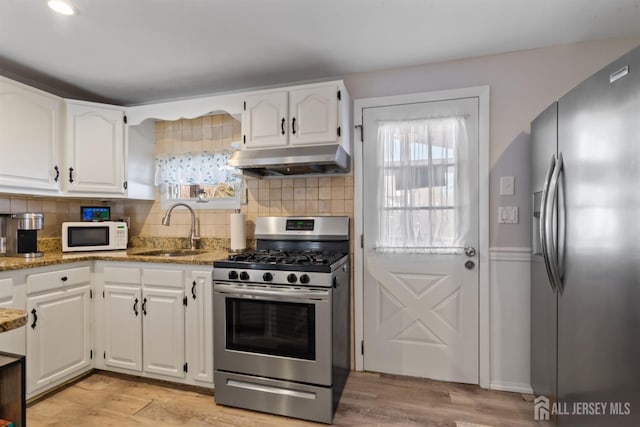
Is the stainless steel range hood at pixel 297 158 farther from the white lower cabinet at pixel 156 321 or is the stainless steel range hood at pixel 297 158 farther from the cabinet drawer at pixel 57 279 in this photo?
the cabinet drawer at pixel 57 279

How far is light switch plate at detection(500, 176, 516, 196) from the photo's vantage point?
2.15 m

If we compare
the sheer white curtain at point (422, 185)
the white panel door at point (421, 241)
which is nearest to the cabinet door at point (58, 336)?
the white panel door at point (421, 241)

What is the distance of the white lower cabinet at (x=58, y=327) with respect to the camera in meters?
1.98

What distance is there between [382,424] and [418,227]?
1279mm

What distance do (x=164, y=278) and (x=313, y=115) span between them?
1.55 metres

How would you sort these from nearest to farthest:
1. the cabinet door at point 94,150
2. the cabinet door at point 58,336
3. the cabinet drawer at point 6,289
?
the cabinet drawer at point 6,289 → the cabinet door at point 58,336 → the cabinet door at point 94,150

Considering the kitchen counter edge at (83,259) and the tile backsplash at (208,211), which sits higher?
the tile backsplash at (208,211)

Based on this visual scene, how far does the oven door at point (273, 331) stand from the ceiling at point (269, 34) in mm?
1552

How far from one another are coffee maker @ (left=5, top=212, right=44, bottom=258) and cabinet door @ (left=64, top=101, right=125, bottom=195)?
1.18 ft

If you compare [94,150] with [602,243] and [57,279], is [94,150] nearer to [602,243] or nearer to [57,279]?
[57,279]

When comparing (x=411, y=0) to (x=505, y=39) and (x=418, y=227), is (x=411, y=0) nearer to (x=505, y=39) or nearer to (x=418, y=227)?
(x=505, y=39)

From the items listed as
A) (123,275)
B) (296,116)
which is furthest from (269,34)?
(123,275)

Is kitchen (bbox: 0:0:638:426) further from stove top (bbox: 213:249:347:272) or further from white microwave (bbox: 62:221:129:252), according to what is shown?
stove top (bbox: 213:249:347:272)

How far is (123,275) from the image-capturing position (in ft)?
7.48
